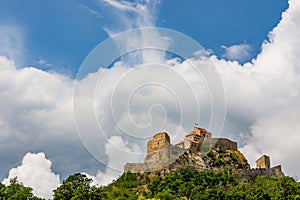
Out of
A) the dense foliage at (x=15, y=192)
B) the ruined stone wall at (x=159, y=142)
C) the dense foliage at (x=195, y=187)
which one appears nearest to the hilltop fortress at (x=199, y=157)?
the ruined stone wall at (x=159, y=142)

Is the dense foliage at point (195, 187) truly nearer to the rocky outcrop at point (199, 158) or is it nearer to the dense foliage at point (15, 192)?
the rocky outcrop at point (199, 158)

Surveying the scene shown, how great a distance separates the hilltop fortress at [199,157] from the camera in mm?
103062

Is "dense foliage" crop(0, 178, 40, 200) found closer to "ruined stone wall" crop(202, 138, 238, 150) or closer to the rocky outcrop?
the rocky outcrop

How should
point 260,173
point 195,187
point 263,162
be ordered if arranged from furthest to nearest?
point 263,162, point 260,173, point 195,187

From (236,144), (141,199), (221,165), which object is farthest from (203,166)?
(141,199)

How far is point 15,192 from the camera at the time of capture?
178 ft

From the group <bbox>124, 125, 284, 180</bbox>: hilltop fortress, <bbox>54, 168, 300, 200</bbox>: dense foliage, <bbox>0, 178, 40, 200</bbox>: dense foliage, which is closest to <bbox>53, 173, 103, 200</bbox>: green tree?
<bbox>0, 178, 40, 200</bbox>: dense foliage

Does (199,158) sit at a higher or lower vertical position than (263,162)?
lower

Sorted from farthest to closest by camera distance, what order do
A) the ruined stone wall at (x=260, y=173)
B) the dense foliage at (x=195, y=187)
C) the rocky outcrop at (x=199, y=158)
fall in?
the ruined stone wall at (x=260, y=173), the rocky outcrop at (x=199, y=158), the dense foliage at (x=195, y=187)

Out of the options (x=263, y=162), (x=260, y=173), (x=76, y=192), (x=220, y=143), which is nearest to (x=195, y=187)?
(x=260, y=173)

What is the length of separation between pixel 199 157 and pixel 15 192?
6159 centimetres

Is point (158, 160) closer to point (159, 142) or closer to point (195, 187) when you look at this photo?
point (159, 142)

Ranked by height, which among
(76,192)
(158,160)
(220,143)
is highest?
(220,143)

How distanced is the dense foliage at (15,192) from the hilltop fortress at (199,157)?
4978cm
